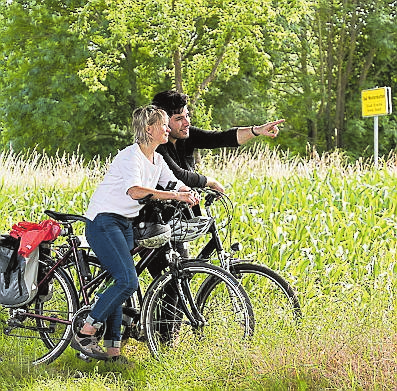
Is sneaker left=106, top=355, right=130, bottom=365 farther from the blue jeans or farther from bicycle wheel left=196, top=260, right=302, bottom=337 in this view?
bicycle wheel left=196, top=260, right=302, bottom=337

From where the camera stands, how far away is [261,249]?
726cm

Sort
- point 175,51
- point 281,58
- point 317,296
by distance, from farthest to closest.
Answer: point 281,58 → point 175,51 → point 317,296

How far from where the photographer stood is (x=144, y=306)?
5461 millimetres

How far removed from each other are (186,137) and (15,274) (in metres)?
1.44

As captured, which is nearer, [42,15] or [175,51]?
[175,51]

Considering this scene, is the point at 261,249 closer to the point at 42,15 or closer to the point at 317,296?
the point at 317,296

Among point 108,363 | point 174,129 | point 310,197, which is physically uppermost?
point 174,129

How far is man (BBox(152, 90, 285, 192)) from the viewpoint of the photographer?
218 inches

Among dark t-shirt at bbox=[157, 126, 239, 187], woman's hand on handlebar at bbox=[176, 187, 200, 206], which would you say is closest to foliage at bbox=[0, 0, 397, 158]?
dark t-shirt at bbox=[157, 126, 239, 187]

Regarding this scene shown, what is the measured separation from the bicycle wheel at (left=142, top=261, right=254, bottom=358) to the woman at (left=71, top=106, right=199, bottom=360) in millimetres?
255

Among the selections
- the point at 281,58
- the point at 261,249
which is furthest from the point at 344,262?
the point at 281,58

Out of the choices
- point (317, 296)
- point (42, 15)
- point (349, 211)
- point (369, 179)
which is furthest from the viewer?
point (42, 15)

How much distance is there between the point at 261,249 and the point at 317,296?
1074 mm

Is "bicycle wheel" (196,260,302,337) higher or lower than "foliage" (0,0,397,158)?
lower
